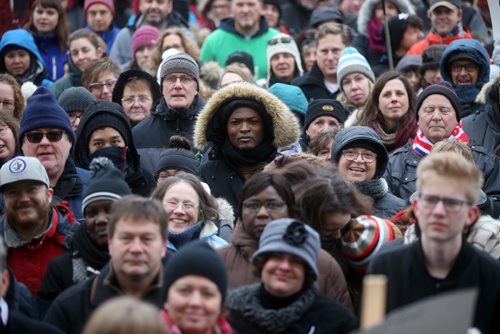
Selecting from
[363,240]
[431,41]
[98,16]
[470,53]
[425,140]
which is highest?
[98,16]

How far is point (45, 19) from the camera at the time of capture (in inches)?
631

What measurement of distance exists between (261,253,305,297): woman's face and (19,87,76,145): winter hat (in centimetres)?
300

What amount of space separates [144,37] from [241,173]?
5328mm

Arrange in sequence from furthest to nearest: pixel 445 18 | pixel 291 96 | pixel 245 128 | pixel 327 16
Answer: pixel 327 16 < pixel 445 18 < pixel 291 96 < pixel 245 128

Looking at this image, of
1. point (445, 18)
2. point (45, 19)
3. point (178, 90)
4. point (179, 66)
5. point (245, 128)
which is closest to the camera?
point (245, 128)

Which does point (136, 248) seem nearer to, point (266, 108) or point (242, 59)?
point (266, 108)

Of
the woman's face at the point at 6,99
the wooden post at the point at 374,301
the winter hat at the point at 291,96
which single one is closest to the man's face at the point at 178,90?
the winter hat at the point at 291,96

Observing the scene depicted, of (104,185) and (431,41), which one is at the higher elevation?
(431,41)

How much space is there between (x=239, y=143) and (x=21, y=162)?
2194mm

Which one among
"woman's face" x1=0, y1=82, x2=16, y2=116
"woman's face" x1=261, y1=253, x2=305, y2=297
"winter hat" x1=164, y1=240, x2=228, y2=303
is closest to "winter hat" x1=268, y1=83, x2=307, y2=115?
"woman's face" x1=0, y1=82, x2=16, y2=116

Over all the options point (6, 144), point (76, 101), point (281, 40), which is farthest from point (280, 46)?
point (6, 144)

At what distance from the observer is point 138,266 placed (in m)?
7.95

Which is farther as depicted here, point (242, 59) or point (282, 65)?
point (242, 59)

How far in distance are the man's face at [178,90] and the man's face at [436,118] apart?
197 centimetres
